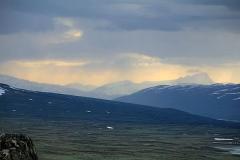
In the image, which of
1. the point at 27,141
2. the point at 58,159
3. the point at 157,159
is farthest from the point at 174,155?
the point at 27,141

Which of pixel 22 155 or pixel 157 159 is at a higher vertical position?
pixel 22 155

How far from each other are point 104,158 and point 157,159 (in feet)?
43.1

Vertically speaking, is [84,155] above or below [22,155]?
below

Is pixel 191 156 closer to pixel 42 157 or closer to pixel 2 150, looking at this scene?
pixel 42 157

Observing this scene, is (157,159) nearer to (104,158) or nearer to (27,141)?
(104,158)

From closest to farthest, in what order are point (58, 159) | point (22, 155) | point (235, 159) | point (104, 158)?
1. point (22, 155)
2. point (58, 159)
3. point (104, 158)
4. point (235, 159)

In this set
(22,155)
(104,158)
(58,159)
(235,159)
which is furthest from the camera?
(235,159)

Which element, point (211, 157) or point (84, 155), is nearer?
point (84, 155)

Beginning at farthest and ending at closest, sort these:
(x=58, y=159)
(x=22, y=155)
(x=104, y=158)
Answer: (x=104, y=158) → (x=58, y=159) → (x=22, y=155)

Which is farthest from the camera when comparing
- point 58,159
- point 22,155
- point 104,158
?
point 104,158

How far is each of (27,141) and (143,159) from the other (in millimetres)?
97917

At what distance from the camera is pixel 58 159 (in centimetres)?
9681

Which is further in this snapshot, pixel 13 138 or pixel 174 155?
pixel 174 155

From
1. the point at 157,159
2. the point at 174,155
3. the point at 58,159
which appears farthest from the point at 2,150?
the point at 174,155
